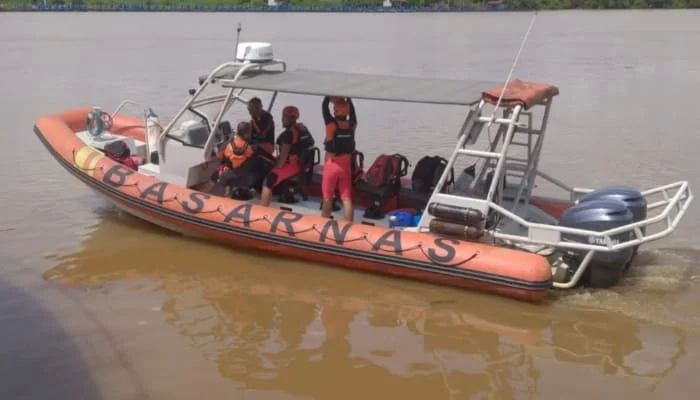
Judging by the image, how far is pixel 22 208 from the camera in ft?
27.0

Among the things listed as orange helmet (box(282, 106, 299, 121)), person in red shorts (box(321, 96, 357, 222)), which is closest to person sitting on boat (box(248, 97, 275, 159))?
orange helmet (box(282, 106, 299, 121))

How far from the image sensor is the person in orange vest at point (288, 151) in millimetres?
6695

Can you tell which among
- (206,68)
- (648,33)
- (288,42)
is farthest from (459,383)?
(648,33)

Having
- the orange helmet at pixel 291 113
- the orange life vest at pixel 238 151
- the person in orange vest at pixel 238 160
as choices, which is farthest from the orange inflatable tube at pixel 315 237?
the orange helmet at pixel 291 113

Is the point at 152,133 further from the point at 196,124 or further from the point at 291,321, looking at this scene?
the point at 291,321

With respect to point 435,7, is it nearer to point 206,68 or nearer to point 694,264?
point 206,68

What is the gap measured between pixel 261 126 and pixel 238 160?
401 mm

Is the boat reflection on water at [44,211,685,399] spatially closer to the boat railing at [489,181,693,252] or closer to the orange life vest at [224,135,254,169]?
the boat railing at [489,181,693,252]

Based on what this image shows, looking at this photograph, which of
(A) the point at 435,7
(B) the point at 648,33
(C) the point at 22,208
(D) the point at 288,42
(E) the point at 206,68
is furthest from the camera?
(A) the point at 435,7

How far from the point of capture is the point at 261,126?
23.0 ft

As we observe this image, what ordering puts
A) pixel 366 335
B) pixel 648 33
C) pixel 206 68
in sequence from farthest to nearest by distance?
pixel 648 33, pixel 206 68, pixel 366 335

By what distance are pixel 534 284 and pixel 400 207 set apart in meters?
1.68

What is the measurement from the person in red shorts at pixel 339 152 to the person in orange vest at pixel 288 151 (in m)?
0.42

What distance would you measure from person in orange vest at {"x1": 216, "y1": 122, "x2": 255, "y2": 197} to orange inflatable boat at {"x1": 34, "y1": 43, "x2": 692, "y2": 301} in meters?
0.19
